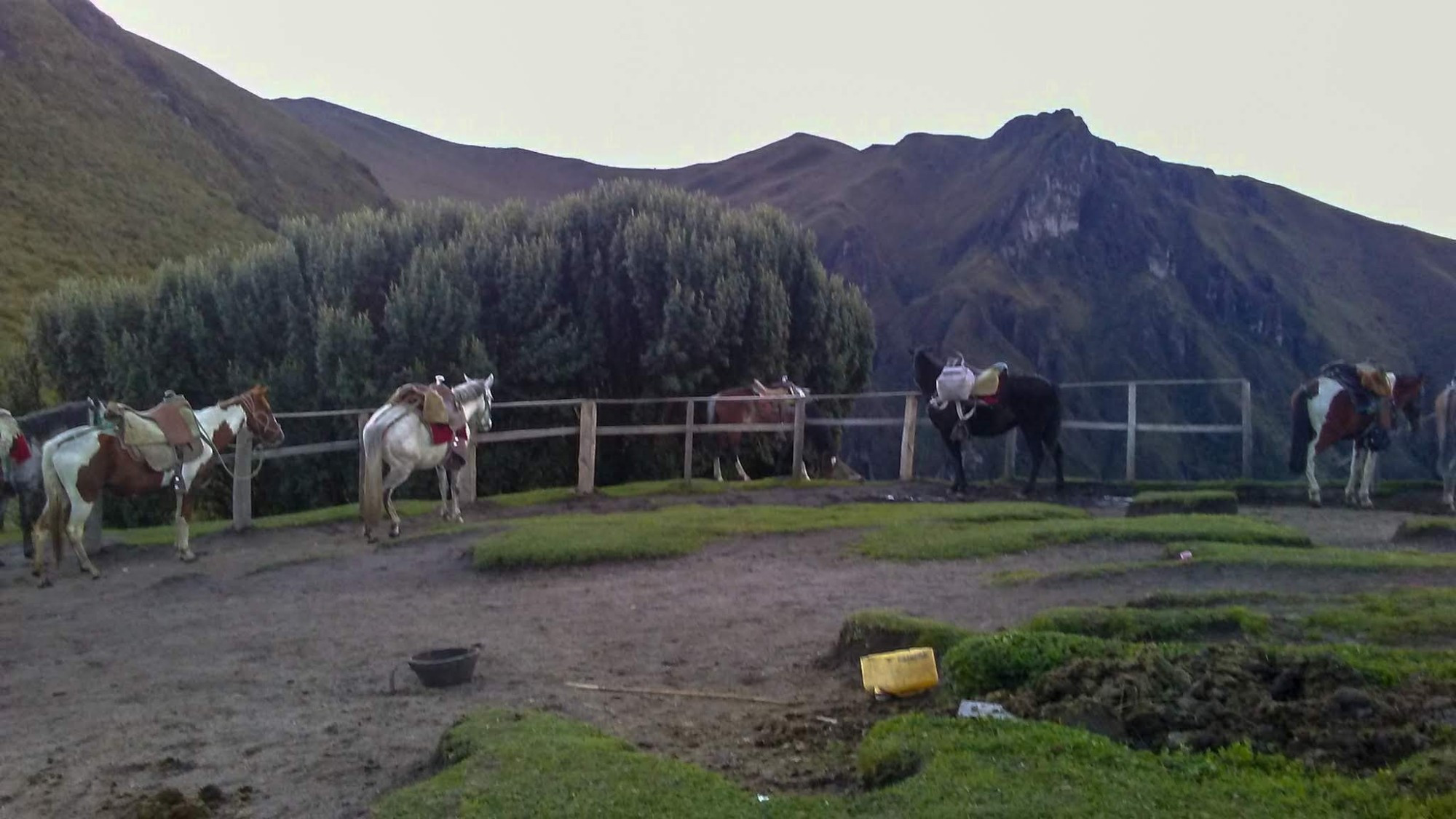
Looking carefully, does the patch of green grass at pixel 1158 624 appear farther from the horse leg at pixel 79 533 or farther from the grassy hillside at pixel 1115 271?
the grassy hillside at pixel 1115 271

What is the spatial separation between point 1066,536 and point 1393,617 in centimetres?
486

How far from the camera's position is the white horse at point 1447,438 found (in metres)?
13.7

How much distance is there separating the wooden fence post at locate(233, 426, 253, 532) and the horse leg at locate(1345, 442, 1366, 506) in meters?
14.1

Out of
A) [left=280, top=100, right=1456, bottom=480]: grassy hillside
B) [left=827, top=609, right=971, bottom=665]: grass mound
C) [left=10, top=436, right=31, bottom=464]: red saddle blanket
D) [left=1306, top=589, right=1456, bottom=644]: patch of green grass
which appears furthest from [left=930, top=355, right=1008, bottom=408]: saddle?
[left=280, top=100, right=1456, bottom=480]: grassy hillside

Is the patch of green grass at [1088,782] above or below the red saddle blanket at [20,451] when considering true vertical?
below

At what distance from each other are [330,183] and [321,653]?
78644 millimetres

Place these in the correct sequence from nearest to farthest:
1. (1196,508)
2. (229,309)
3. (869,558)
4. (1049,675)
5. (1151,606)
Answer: (1049,675)
(1151,606)
(869,558)
(1196,508)
(229,309)

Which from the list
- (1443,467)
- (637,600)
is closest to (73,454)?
(637,600)

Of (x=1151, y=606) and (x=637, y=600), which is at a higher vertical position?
(x=1151, y=606)

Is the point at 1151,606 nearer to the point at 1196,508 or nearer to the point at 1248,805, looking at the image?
the point at 1248,805

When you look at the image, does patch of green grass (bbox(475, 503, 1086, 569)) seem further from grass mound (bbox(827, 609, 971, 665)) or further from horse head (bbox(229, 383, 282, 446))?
grass mound (bbox(827, 609, 971, 665))

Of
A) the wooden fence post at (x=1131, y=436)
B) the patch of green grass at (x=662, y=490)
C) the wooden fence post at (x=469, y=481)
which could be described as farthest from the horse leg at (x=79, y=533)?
the wooden fence post at (x=1131, y=436)

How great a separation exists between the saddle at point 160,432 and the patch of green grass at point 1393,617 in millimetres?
10538

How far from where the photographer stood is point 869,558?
1073cm
